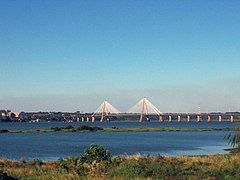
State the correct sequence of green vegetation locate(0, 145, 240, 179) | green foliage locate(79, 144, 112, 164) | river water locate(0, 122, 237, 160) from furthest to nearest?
1. river water locate(0, 122, 237, 160)
2. green foliage locate(79, 144, 112, 164)
3. green vegetation locate(0, 145, 240, 179)

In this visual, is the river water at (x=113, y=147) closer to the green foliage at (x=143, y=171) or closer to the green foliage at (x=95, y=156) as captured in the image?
the green foliage at (x=95, y=156)

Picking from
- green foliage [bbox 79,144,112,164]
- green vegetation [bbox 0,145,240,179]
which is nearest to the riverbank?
green vegetation [bbox 0,145,240,179]

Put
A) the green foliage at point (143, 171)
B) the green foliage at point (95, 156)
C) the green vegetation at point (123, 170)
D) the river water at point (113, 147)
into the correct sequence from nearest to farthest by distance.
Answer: the green vegetation at point (123, 170) < the green foliage at point (143, 171) < the green foliage at point (95, 156) < the river water at point (113, 147)

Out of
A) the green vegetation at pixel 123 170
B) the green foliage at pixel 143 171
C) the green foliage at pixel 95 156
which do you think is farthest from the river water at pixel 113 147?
the green foliage at pixel 143 171

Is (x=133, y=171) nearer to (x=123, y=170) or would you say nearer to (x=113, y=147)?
(x=123, y=170)

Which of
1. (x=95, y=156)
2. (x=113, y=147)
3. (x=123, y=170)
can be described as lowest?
(x=113, y=147)

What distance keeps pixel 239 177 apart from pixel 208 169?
7264mm

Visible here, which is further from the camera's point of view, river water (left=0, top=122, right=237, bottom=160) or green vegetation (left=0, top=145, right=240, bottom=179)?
river water (left=0, top=122, right=237, bottom=160)

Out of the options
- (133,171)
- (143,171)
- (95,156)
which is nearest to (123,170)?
(133,171)

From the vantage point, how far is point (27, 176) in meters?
26.1

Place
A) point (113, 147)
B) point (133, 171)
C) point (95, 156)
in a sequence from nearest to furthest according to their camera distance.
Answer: point (133, 171)
point (95, 156)
point (113, 147)

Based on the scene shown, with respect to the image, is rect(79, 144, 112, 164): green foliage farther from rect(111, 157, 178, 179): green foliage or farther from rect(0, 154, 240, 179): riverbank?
rect(111, 157, 178, 179): green foliage

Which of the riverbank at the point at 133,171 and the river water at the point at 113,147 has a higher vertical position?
the riverbank at the point at 133,171

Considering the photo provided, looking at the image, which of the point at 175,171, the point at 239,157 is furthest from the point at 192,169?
the point at 239,157
